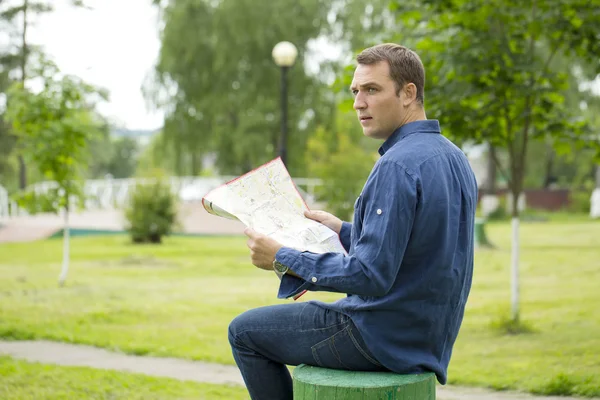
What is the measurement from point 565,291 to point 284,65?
673cm

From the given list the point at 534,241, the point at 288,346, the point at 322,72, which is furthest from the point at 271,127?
the point at 288,346

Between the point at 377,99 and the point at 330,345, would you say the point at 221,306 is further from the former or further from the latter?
the point at 377,99

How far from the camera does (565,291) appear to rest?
11312 mm

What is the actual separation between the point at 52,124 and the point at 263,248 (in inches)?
369

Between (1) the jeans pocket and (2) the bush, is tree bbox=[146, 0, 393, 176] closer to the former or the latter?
(2) the bush

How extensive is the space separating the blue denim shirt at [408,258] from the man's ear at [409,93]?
3.3 inches

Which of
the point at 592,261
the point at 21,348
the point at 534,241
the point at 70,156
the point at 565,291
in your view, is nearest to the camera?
the point at 21,348

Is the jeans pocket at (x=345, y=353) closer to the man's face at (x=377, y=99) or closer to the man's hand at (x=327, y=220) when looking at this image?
the man's hand at (x=327, y=220)

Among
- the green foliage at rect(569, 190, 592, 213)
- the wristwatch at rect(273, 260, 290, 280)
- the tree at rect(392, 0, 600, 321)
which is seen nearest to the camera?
the wristwatch at rect(273, 260, 290, 280)

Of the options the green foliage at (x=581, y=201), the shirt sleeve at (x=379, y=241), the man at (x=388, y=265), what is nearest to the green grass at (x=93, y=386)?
the man at (x=388, y=265)

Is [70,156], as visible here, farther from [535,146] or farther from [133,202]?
[535,146]

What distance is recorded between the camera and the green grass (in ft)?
18.1

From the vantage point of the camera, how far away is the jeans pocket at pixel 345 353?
2.97 metres

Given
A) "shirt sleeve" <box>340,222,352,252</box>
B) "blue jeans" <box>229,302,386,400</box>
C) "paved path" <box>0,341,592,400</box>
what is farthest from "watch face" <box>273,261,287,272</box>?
"paved path" <box>0,341,592,400</box>
